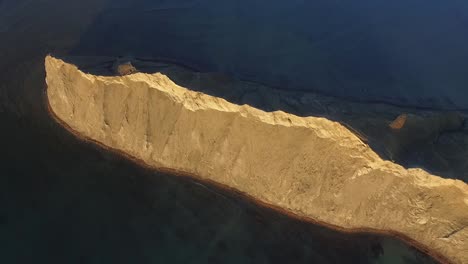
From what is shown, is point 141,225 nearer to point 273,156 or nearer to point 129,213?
point 129,213

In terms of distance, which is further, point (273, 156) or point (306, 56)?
point (306, 56)

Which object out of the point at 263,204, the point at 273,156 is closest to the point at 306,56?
the point at 273,156

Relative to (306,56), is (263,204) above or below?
below

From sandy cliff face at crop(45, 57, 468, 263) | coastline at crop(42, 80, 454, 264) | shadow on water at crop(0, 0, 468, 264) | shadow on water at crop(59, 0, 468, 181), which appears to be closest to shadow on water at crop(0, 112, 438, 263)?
shadow on water at crop(0, 0, 468, 264)

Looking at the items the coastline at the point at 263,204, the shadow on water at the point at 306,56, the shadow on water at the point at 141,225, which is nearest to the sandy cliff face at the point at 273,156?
the coastline at the point at 263,204

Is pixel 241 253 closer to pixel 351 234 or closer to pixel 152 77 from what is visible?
pixel 351 234

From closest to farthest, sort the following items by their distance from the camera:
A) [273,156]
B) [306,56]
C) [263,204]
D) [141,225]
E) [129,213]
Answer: [141,225], [129,213], [273,156], [263,204], [306,56]

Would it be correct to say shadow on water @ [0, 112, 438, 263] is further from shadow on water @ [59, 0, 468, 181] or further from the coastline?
shadow on water @ [59, 0, 468, 181]

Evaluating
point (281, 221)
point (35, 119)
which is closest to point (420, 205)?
point (281, 221)

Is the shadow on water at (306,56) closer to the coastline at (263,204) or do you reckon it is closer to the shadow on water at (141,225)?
the coastline at (263,204)
